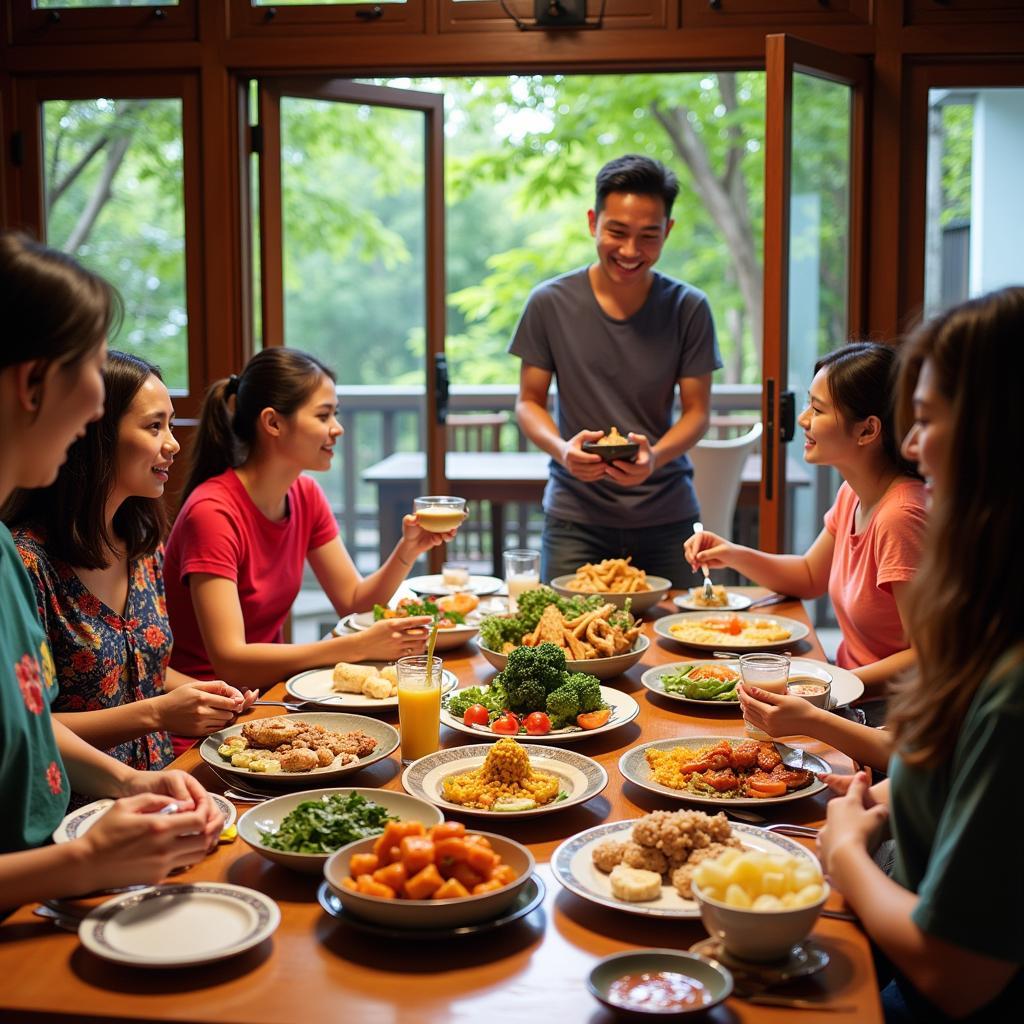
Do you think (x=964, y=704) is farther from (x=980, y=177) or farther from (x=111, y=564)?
(x=980, y=177)

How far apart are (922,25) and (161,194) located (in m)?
2.86

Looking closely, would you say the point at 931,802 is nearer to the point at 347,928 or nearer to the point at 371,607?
the point at 347,928

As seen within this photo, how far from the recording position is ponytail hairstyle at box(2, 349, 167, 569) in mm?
2123

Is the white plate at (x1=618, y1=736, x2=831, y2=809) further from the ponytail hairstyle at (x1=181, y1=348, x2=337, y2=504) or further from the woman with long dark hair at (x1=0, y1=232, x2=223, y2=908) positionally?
the ponytail hairstyle at (x1=181, y1=348, x2=337, y2=504)

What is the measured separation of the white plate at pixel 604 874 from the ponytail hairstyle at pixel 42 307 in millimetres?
818

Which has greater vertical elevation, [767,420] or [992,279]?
[992,279]

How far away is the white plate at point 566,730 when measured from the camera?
1.93 meters

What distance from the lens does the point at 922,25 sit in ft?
13.9

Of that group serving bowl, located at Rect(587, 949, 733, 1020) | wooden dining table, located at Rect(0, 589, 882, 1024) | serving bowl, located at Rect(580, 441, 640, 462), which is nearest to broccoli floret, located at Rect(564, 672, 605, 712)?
wooden dining table, located at Rect(0, 589, 882, 1024)

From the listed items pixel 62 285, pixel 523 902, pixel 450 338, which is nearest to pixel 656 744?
pixel 523 902

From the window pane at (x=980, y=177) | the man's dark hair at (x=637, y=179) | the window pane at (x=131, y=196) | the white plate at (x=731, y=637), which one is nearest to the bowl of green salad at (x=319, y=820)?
the white plate at (x=731, y=637)

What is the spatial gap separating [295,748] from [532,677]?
0.43 meters

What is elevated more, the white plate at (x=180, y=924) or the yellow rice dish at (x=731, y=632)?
the yellow rice dish at (x=731, y=632)

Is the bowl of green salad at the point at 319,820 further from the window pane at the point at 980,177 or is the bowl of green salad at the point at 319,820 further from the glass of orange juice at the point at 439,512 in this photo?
the window pane at the point at 980,177
